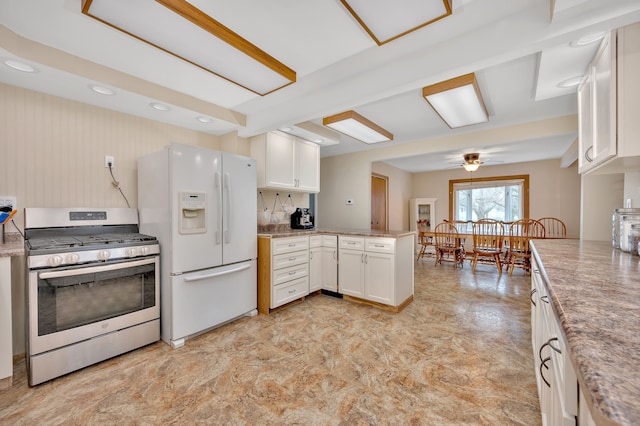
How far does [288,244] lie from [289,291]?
54 centimetres

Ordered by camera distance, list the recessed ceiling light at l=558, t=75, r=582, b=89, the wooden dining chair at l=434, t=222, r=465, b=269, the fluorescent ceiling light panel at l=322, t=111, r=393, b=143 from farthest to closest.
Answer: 1. the wooden dining chair at l=434, t=222, r=465, b=269
2. the fluorescent ceiling light panel at l=322, t=111, r=393, b=143
3. the recessed ceiling light at l=558, t=75, r=582, b=89

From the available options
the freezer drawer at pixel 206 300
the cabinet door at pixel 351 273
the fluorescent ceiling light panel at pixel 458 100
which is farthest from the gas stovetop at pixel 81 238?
the fluorescent ceiling light panel at pixel 458 100

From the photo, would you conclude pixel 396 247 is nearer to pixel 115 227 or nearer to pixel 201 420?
pixel 201 420

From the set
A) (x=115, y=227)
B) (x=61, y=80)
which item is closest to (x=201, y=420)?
(x=115, y=227)

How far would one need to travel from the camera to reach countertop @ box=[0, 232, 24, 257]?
1.71m

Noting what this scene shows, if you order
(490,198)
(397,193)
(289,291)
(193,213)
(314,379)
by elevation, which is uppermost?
(397,193)

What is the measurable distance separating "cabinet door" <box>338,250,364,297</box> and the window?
16.2 feet

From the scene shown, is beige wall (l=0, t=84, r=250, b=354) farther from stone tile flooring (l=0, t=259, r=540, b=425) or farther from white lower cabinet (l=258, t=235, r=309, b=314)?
white lower cabinet (l=258, t=235, r=309, b=314)

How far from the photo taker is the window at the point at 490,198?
6.35 metres

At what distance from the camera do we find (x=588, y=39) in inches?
60.3

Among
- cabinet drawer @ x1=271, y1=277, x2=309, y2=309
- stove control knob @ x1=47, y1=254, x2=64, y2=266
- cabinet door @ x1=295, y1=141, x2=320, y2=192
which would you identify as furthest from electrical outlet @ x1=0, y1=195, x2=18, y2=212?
cabinet door @ x1=295, y1=141, x2=320, y2=192

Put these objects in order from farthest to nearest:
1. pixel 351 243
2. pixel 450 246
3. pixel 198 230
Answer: pixel 450 246 → pixel 351 243 → pixel 198 230

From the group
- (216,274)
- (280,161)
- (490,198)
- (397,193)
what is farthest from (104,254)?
(490,198)

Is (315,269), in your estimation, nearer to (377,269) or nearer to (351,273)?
(351,273)
